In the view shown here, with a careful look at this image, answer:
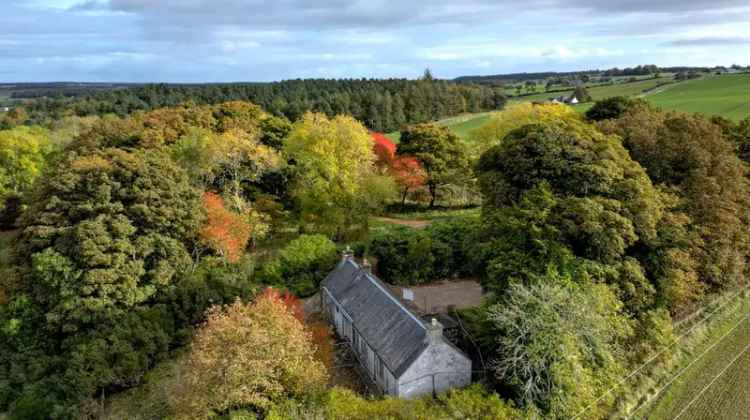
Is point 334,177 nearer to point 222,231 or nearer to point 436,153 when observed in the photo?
point 222,231

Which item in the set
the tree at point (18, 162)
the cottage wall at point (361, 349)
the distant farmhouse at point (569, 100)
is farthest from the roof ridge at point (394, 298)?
the distant farmhouse at point (569, 100)

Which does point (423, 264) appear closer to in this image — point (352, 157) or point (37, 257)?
point (352, 157)

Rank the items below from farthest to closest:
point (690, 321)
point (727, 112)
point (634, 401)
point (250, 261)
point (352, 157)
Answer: point (727, 112)
point (352, 157)
point (250, 261)
point (690, 321)
point (634, 401)

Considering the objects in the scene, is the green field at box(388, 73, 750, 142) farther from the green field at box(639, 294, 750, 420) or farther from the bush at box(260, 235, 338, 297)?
the green field at box(639, 294, 750, 420)

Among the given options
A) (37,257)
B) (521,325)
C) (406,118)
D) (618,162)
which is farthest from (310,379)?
(406,118)

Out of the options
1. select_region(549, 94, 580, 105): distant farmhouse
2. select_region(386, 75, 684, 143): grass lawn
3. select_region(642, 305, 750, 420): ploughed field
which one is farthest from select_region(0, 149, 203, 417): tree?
select_region(549, 94, 580, 105): distant farmhouse
